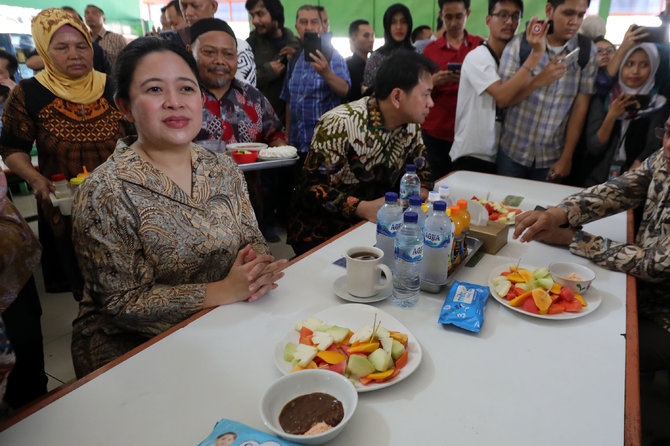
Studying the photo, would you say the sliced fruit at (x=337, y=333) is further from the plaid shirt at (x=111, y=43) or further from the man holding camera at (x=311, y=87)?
the plaid shirt at (x=111, y=43)

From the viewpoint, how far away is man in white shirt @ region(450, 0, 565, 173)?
249 cm

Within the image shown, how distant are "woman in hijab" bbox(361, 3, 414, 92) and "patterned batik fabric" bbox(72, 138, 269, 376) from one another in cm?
250

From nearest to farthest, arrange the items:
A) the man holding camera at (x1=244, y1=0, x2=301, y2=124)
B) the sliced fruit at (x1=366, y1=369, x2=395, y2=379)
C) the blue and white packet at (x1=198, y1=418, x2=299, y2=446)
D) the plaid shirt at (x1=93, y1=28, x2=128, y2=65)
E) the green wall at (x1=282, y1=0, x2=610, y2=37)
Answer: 1. the blue and white packet at (x1=198, y1=418, x2=299, y2=446)
2. the sliced fruit at (x1=366, y1=369, x2=395, y2=379)
3. the man holding camera at (x1=244, y1=0, x2=301, y2=124)
4. the plaid shirt at (x1=93, y1=28, x2=128, y2=65)
5. the green wall at (x1=282, y1=0, x2=610, y2=37)

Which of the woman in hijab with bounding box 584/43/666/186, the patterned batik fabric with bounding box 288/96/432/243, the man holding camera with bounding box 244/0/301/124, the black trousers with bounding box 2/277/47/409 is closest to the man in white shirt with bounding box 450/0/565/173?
the woman in hijab with bounding box 584/43/666/186

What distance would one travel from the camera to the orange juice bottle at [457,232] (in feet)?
4.05

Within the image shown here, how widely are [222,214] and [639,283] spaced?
54.1 inches

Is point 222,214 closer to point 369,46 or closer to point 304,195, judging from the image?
point 304,195

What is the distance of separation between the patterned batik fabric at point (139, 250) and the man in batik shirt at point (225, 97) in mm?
1037

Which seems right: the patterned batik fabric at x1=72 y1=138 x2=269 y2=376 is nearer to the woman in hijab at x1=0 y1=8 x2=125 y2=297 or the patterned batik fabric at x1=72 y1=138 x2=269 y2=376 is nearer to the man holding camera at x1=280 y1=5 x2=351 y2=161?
the woman in hijab at x1=0 y1=8 x2=125 y2=297

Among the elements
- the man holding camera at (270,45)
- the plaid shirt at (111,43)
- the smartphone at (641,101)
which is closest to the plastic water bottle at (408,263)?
the smartphone at (641,101)

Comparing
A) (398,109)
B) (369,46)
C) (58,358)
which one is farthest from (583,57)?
(58,358)

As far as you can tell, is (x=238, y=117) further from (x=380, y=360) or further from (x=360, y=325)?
(x=380, y=360)

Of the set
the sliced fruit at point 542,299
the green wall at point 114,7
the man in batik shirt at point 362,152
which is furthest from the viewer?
the green wall at point 114,7

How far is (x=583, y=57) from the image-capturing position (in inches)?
98.4
